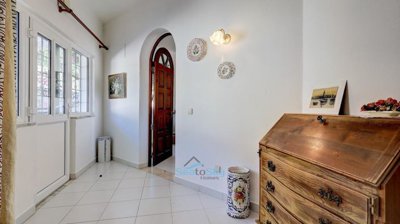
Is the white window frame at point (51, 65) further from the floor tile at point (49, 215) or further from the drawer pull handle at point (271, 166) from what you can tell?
the drawer pull handle at point (271, 166)

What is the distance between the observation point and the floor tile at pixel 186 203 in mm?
2322

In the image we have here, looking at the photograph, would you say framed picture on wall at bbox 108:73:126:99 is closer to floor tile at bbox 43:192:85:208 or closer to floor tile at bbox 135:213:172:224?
floor tile at bbox 43:192:85:208

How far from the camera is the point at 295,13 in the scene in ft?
6.34

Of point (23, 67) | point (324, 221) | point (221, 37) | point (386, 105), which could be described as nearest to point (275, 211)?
point (324, 221)

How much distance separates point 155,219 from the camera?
209cm

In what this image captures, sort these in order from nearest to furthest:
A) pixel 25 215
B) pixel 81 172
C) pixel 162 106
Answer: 1. pixel 25 215
2. pixel 81 172
3. pixel 162 106

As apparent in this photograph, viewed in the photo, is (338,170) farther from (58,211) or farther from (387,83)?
(58,211)

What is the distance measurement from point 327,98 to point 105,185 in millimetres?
3045

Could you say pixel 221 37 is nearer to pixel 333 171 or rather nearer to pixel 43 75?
pixel 333 171

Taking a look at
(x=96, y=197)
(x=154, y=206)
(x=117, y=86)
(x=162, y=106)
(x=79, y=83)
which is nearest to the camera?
(x=154, y=206)

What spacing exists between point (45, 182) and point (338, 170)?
3174mm

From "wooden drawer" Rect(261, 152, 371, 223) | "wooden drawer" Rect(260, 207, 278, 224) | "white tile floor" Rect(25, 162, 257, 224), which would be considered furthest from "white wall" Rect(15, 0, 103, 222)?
"wooden drawer" Rect(261, 152, 371, 223)

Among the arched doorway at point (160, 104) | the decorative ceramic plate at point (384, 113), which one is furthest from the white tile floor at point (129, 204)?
the decorative ceramic plate at point (384, 113)

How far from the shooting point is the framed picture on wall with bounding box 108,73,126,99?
13.0 feet
